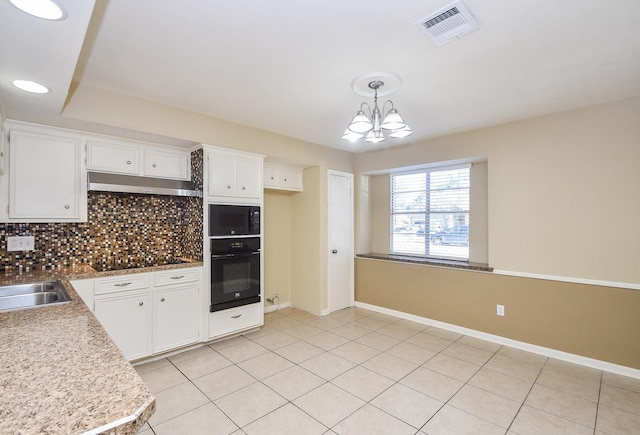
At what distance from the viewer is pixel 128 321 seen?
111 inches

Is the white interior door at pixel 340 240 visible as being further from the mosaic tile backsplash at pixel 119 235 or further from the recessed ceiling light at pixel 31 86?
the recessed ceiling light at pixel 31 86

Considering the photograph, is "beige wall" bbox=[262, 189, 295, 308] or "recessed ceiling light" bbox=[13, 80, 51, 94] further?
"beige wall" bbox=[262, 189, 295, 308]

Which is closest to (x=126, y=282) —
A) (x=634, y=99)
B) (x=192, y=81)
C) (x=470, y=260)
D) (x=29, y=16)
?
(x=192, y=81)

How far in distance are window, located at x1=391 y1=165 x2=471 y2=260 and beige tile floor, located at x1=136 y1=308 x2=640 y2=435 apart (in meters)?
1.27

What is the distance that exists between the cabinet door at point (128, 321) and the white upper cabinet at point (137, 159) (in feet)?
3.94

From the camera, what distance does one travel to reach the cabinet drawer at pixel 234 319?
11.0 ft

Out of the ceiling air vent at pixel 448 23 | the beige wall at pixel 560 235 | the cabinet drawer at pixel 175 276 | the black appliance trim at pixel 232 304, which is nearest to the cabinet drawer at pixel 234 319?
the black appliance trim at pixel 232 304

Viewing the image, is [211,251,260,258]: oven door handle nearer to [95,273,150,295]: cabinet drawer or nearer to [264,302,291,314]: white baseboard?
[95,273,150,295]: cabinet drawer

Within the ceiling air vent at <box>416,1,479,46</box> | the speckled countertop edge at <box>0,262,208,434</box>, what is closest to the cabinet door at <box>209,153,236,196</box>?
the speckled countertop edge at <box>0,262,208,434</box>

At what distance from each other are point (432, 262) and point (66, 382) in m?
3.84

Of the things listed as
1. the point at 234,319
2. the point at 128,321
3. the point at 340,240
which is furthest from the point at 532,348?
the point at 128,321

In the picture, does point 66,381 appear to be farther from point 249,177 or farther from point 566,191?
point 566,191

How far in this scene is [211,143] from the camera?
332cm

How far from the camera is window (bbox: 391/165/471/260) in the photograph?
4188 millimetres
